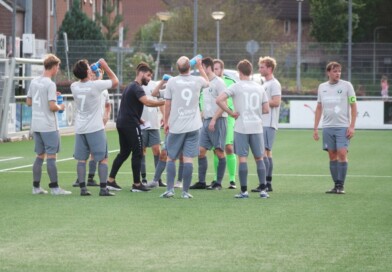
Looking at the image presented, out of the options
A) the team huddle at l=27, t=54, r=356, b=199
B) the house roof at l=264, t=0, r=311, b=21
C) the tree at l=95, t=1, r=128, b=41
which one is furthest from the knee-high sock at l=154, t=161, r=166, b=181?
the house roof at l=264, t=0, r=311, b=21

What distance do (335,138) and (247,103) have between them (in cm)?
177

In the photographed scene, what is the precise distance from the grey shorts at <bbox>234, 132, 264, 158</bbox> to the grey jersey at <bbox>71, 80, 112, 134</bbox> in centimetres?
183

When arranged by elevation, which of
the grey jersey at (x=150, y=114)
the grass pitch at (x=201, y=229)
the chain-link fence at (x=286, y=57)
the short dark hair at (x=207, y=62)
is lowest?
the grass pitch at (x=201, y=229)

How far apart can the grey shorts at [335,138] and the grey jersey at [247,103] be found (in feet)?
4.92

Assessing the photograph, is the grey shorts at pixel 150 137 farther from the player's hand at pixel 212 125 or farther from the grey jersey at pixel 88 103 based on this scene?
the grey jersey at pixel 88 103

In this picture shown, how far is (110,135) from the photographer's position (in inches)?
1357

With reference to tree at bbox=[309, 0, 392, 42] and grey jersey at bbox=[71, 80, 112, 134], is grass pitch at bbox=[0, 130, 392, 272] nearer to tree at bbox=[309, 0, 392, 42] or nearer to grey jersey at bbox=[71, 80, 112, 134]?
grey jersey at bbox=[71, 80, 112, 134]

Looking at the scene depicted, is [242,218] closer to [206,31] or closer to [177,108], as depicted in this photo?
[177,108]

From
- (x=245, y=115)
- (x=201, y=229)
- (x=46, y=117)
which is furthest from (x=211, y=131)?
(x=201, y=229)

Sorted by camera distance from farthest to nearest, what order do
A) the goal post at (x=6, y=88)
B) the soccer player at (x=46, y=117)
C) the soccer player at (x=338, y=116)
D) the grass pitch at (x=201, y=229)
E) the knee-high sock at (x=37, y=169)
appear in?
the goal post at (x=6, y=88) → the soccer player at (x=338, y=116) → the knee-high sock at (x=37, y=169) → the soccer player at (x=46, y=117) → the grass pitch at (x=201, y=229)

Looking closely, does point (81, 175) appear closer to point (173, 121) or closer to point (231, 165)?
point (173, 121)

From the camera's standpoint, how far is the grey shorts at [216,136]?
16219 millimetres

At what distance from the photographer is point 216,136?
16.2 meters

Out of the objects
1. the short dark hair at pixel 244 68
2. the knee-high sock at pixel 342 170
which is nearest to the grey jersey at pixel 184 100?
the short dark hair at pixel 244 68
